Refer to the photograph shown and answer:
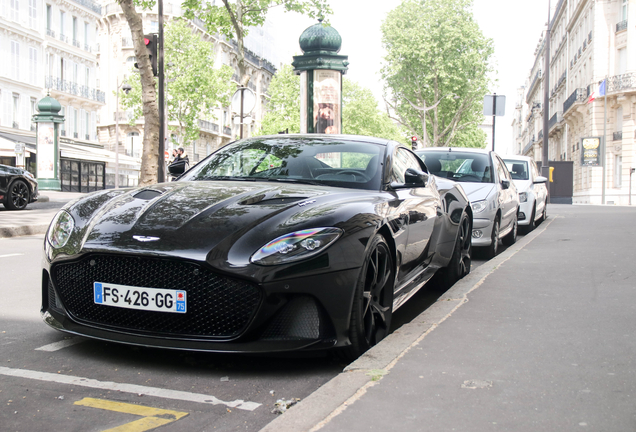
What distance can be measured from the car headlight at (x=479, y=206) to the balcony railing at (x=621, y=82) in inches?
1426

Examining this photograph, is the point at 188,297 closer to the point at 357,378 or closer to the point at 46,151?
the point at 357,378

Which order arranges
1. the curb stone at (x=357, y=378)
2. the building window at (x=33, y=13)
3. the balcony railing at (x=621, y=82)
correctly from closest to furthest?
the curb stone at (x=357, y=378) → the balcony railing at (x=621, y=82) → the building window at (x=33, y=13)

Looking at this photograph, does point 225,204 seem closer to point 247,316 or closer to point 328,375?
point 247,316

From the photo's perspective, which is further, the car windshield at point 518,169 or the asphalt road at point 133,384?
the car windshield at point 518,169

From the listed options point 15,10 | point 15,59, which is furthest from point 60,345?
point 15,10

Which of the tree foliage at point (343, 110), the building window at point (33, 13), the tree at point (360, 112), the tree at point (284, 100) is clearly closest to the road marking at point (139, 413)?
the building window at point (33, 13)

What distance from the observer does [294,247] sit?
10.9ft

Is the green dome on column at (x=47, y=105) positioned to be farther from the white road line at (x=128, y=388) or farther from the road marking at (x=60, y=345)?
the white road line at (x=128, y=388)

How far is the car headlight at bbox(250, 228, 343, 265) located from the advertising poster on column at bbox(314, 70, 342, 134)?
19627 millimetres

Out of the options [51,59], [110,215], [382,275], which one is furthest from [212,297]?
[51,59]

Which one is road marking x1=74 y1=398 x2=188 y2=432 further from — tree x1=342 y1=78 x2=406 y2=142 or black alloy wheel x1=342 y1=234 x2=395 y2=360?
tree x1=342 y1=78 x2=406 y2=142

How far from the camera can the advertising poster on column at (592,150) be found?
122ft

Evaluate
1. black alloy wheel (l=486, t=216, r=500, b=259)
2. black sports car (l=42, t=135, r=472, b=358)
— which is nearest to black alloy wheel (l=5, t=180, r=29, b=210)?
black alloy wheel (l=486, t=216, r=500, b=259)

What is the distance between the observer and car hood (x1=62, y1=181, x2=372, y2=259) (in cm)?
336
